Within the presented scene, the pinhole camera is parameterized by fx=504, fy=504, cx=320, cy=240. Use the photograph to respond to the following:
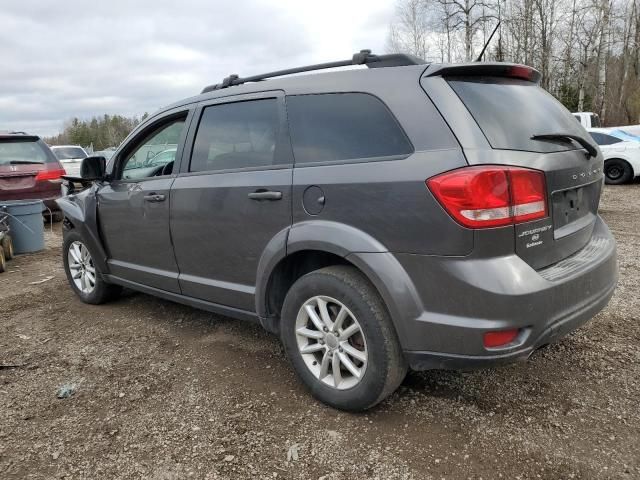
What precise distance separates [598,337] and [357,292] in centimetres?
205

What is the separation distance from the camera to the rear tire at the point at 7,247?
6.82 metres

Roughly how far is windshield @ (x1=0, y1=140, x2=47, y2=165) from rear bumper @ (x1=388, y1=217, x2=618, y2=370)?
8583mm

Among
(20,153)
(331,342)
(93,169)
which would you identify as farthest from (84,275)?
(20,153)

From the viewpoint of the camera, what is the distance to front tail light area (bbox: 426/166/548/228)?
2.16 m

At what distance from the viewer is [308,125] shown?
283cm

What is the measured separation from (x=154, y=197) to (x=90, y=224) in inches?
44.0

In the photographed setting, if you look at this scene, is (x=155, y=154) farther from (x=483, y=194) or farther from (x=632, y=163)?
(x=632, y=163)

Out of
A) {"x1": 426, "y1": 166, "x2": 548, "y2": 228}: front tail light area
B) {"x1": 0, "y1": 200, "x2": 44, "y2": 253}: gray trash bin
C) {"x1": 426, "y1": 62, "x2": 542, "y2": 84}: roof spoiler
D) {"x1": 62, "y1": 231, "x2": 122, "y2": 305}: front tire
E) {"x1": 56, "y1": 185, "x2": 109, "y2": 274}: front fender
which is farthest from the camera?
{"x1": 0, "y1": 200, "x2": 44, "y2": 253}: gray trash bin

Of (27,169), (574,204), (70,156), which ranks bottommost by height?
(574,204)

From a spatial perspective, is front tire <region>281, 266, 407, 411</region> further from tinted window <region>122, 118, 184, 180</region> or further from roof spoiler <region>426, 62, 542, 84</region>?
tinted window <region>122, 118, 184, 180</region>

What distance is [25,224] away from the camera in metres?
7.28

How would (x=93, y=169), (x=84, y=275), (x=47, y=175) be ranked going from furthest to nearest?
1. (x=47, y=175)
2. (x=84, y=275)
3. (x=93, y=169)

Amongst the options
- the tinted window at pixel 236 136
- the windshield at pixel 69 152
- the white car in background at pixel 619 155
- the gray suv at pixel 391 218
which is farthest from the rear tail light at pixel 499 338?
the windshield at pixel 69 152

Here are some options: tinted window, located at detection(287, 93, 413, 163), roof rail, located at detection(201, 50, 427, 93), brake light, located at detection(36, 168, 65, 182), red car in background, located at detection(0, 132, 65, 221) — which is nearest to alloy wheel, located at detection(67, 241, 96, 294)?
roof rail, located at detection(201, 50, 427, 93)
